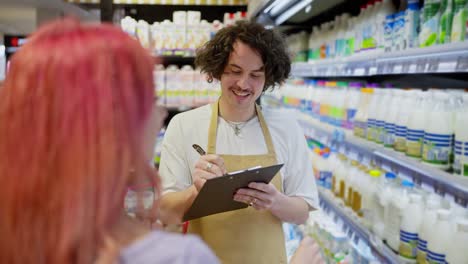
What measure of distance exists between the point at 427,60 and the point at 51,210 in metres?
1.70

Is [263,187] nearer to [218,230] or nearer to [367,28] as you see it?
[218,230]

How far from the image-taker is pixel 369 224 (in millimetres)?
2588

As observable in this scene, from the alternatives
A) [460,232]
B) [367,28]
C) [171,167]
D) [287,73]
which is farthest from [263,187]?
[367,28]

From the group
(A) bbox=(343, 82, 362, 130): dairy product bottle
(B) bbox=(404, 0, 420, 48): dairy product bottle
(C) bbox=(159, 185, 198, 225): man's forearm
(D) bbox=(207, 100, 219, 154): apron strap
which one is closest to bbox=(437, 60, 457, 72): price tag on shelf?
(B) bbox=(404, 0, 420, 48): dairy product bottle

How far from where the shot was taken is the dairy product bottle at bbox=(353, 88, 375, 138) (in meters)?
2.79

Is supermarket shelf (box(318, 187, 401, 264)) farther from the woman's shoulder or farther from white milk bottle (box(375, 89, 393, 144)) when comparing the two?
the woman's shoulder

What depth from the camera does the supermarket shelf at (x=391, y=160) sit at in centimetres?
188

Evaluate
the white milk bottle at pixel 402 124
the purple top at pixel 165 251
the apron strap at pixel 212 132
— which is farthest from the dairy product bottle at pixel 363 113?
the purple top at pixel 165 251

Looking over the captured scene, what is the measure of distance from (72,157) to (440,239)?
160cm

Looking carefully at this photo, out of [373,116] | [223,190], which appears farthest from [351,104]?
[223,190]

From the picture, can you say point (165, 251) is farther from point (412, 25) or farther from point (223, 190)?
point (412, 25)

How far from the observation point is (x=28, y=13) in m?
4.39

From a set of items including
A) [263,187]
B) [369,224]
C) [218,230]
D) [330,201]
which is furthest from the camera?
[330,201]

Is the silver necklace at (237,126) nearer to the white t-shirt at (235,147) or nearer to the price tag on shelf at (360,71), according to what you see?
the white t-shirt at (235,147)
